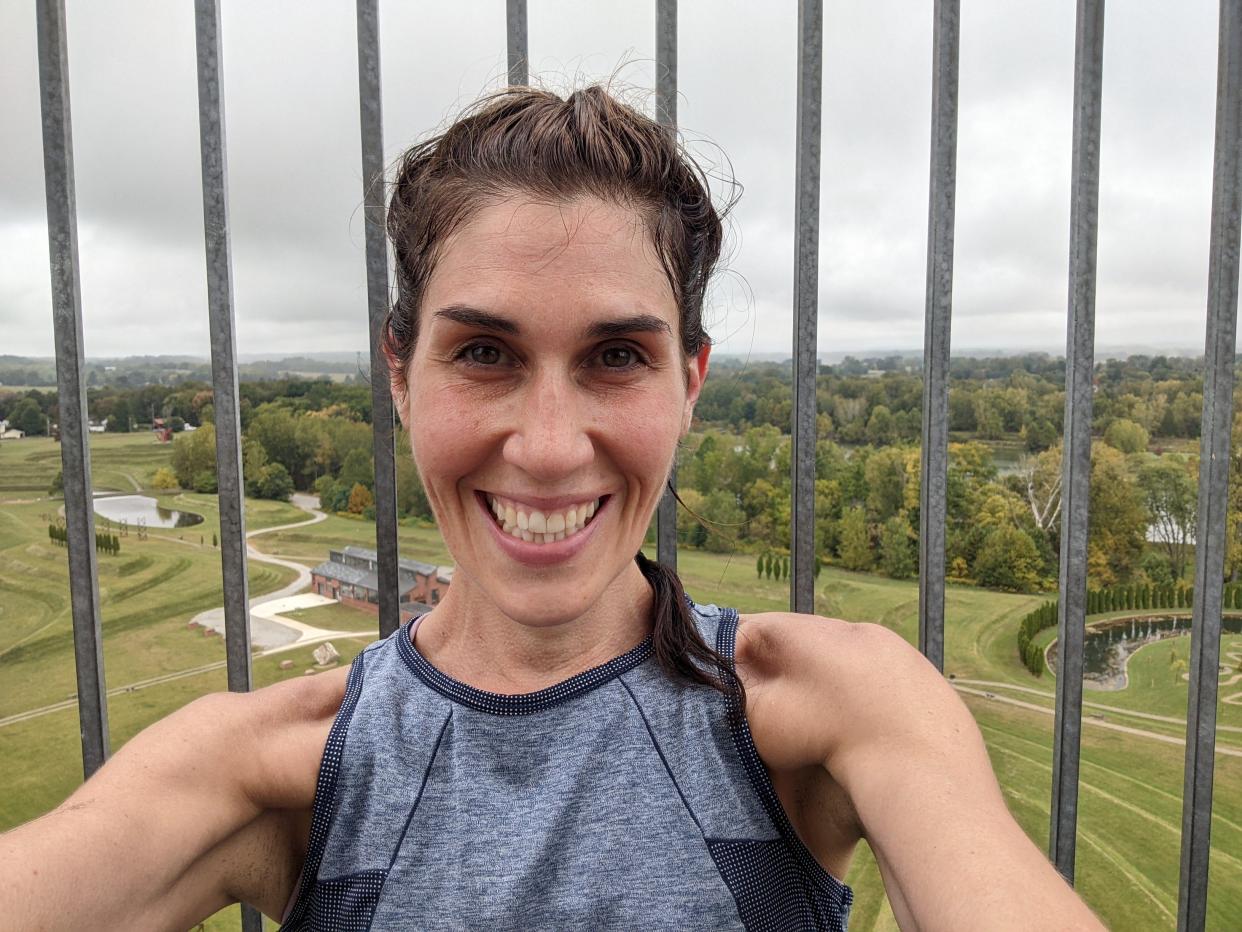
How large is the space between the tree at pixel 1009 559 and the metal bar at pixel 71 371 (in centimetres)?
1242

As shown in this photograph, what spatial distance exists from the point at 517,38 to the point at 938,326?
93 centimetres

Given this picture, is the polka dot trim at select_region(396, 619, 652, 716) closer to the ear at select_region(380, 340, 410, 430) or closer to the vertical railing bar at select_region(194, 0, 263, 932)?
the ear at select_region(380, 340, 410, 430)

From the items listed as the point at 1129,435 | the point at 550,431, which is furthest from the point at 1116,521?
the point at 550,431

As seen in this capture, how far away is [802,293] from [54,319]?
1.36m

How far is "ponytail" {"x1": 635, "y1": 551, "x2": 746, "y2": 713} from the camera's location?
1.21m

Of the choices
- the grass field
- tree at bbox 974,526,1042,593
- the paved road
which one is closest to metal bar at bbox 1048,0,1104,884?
the paved road

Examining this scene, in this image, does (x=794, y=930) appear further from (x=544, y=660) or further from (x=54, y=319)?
(x=54, y=319)

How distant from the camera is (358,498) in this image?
A: 2.04 m

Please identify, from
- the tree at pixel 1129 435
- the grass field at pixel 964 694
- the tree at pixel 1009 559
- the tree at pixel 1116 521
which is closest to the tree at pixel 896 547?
the grass field at pixel 964 694

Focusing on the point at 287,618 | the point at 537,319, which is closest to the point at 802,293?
the point at 537,319

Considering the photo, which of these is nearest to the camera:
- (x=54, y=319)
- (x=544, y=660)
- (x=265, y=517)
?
(x=544, y=660)

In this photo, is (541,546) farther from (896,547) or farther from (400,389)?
(896,547)

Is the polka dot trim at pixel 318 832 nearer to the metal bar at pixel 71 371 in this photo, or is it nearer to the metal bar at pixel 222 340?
the metal bar at pixel 222 340

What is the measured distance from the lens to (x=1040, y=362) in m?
8.05
